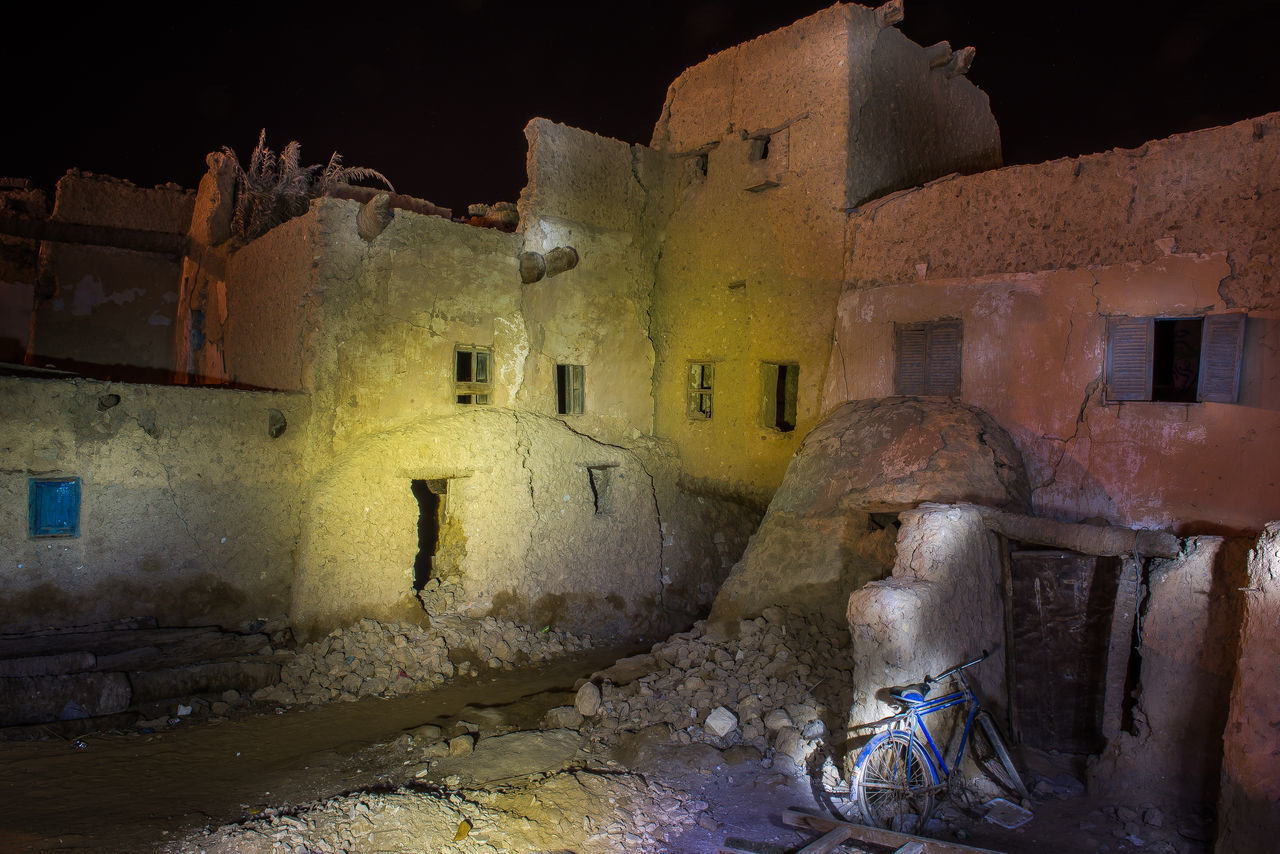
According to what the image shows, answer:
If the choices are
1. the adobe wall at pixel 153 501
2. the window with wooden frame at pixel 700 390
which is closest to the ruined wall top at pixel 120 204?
the adobe wall at pixel 153 501

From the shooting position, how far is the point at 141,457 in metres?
8.58

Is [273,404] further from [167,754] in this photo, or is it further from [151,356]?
[151,356]

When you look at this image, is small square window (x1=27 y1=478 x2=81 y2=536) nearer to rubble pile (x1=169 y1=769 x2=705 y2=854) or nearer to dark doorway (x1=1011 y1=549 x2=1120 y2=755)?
rubble pile (x1=169 y1=769 x2=705 y2=854)

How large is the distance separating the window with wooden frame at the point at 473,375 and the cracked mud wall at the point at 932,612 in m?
5.88

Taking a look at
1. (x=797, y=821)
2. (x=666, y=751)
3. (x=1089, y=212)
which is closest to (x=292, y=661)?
(x=666, y=751)

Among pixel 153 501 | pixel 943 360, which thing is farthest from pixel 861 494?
pixel 153 501

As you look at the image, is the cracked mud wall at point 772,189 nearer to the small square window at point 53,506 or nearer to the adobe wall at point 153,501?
the adobe wall at point 153,501

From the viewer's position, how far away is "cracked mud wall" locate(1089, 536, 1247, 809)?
5.86 metres

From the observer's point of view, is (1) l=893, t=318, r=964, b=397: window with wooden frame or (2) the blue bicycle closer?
(2) the blue bicycle

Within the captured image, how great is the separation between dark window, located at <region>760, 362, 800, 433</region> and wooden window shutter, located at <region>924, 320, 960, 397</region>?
82.6 inches

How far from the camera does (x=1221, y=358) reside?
763 centimetres

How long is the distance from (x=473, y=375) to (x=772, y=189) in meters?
4.82

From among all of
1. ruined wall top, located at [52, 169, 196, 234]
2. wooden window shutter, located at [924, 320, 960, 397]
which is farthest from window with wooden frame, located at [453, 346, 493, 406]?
ruined wall top, located at [52, 169, 196, 234]

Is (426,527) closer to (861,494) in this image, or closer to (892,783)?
(861,494)
